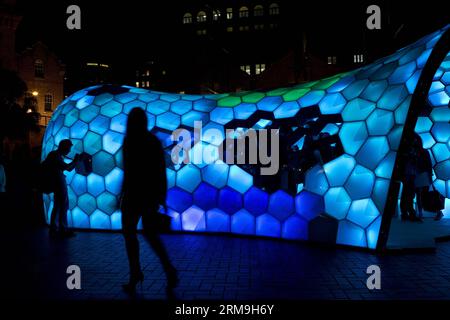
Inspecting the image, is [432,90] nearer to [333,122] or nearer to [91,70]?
[333,122]

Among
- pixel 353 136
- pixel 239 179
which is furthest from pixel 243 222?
pixel 353 136

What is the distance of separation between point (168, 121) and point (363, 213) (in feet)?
14.3

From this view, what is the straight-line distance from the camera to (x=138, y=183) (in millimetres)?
4484

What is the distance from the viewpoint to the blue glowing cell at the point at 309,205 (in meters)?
7.11

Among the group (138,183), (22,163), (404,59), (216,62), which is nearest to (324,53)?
(216,62)

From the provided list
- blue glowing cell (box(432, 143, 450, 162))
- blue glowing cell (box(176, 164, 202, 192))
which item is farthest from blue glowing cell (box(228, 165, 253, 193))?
blue glowing cell (box(432, 143, 450, 162))

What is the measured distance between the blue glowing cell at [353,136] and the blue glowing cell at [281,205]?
1.40 meters

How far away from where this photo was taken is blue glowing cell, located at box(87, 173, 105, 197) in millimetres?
8516

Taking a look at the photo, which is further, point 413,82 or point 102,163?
point 102,163

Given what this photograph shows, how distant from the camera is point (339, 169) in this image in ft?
22.8

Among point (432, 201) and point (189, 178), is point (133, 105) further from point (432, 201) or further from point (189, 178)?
point (432, 201)

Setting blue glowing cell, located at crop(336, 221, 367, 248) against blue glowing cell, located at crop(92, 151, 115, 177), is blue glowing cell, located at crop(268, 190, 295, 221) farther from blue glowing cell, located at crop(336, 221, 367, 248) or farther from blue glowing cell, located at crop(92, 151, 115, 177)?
blue glowing cell, located at crop(92, 151, 115, 177)

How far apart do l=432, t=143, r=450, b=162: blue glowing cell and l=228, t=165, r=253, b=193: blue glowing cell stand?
554cm

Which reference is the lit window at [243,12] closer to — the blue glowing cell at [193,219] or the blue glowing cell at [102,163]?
the blue glowing cell at [102,163]
